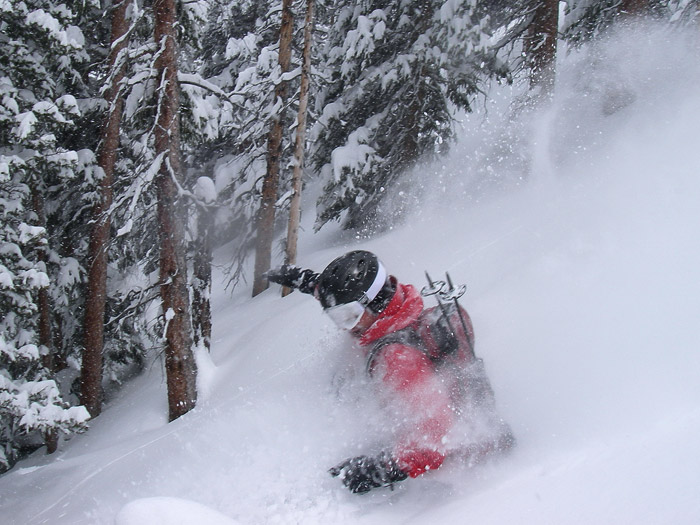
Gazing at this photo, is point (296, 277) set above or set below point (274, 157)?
below

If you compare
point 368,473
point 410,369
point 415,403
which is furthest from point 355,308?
point 368,473

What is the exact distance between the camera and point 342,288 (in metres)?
3.92

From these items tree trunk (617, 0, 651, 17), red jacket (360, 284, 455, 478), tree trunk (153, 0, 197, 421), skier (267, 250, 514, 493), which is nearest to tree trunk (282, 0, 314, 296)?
tree trunk (153, 0, 197, 421)

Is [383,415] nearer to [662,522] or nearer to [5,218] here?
[662,522]

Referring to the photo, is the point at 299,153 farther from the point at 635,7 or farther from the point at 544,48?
the point at 635,7

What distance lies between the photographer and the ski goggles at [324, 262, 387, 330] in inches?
152

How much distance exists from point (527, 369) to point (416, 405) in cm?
190

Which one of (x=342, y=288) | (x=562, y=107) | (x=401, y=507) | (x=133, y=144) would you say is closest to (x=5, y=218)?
(x=133, y=144)

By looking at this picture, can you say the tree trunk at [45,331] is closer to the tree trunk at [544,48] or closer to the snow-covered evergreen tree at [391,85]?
the snow-covered evergreen tree at [391,85]

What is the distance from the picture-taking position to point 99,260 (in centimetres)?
1099

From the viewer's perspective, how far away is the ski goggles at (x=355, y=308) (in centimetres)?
386

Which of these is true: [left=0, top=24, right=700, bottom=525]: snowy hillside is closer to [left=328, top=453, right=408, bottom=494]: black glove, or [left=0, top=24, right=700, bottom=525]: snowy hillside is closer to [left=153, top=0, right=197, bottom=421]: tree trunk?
[left=328, top=453, right=408, bottom=494]: black glove

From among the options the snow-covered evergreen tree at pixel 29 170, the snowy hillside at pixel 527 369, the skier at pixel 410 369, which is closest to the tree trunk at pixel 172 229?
the snowy hillside at pixel 527 369

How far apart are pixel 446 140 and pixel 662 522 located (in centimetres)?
1088
